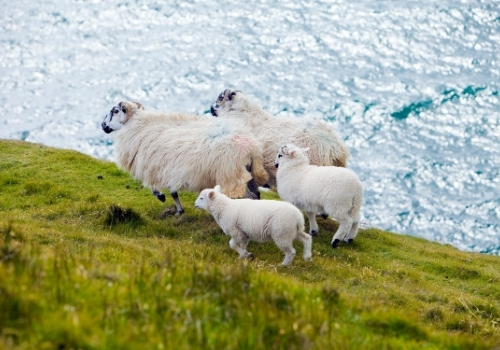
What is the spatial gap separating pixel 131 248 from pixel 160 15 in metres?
43.2

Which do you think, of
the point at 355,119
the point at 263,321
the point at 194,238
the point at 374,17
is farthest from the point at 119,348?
the point at 374,17

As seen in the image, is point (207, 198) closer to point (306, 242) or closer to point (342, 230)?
point (306, 242)

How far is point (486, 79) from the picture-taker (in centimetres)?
3831

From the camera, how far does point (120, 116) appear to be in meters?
14.4

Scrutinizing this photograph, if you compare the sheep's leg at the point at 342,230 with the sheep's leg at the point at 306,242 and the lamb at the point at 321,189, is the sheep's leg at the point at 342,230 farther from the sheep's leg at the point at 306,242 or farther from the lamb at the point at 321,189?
the sheep's leg at the point at 306,242

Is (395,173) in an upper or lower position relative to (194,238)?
lower

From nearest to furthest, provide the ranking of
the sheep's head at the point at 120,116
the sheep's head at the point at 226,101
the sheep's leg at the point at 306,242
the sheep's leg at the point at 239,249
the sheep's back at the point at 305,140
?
1. the sheep's leg at the point at 306,242
2. the sheep's leg at the point at 239,249
3. the sheep's back at the point at 305,140
4. the sheep's head at the point at 120,116
5. the sheep's head at the point at 226,101

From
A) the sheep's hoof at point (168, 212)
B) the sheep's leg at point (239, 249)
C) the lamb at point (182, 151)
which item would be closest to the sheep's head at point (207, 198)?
the sheep's leg at point (239, 249)

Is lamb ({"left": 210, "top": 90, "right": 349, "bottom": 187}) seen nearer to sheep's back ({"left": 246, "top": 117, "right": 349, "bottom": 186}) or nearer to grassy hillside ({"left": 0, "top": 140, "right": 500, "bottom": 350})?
sheep's back ({"left": 246, "top": 117, "right": 349, "bottom": 186})

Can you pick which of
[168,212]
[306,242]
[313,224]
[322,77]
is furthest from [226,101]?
[322,77]

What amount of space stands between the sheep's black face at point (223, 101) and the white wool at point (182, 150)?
980mm

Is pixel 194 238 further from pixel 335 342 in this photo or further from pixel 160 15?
pixel 160 15

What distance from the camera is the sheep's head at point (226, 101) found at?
14.8 m

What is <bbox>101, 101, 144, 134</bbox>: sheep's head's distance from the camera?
1442cm
